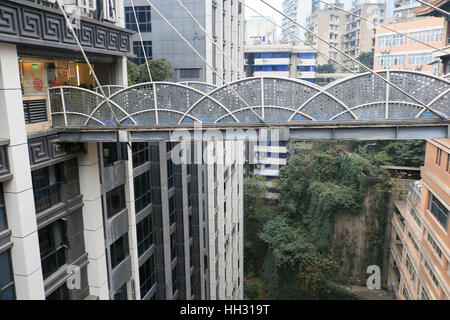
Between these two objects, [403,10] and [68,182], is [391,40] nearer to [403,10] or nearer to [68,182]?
[403,10]

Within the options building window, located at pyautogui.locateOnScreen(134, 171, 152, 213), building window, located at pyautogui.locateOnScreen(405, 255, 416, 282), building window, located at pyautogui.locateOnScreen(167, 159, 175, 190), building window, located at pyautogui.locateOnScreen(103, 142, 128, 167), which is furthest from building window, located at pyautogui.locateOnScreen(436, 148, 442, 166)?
building window, located at pyautogui.locateOnScreen(103, 142, 128, 167)

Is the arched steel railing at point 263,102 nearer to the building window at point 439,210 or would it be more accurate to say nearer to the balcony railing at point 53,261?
the balcony railing at point 53,261

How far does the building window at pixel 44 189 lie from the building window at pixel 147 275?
6.91 meters

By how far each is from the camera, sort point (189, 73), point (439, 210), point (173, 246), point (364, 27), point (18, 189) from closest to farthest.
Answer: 1. point (18, 189)
2. point (173, 246)
3. point (439, 210)
4. point (189, 73)
5. point (364, 27)

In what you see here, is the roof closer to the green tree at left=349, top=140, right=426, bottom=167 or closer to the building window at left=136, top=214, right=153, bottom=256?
→ the green tree at left=349, top=140, right=426, bottom=167

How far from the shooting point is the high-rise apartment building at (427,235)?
17312 mm

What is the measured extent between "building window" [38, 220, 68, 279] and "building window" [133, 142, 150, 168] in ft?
15.2

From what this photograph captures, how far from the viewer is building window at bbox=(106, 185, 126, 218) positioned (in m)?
10.6

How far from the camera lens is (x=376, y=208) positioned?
28656 mm

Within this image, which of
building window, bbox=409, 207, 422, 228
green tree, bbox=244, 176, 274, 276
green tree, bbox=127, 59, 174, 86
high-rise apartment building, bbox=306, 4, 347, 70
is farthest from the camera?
high-rise apartment building, bbox=306, 4, 347, 70

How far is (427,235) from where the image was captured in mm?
20453

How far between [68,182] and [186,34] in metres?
17.8

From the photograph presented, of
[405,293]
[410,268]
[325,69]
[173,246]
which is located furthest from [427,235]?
[325,69]

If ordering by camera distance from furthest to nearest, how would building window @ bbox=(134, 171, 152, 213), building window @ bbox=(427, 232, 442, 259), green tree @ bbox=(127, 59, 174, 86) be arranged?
green tree @ bbox=(127, 59, 174, 86), building window @ bbox=(427, 232, 442, 259), building window @ bbox=(134, 171, 152, 213)
